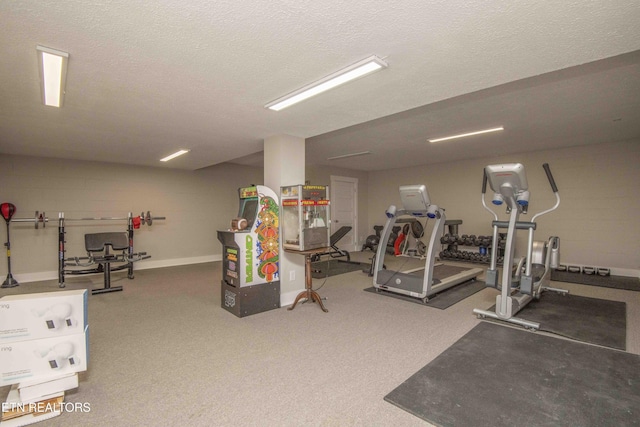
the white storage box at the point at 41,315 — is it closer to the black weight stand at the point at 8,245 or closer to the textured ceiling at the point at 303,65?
the textured ceiling at the point at 303,65

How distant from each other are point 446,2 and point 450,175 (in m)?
6.96

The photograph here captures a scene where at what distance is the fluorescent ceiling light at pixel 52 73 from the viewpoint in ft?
6.68

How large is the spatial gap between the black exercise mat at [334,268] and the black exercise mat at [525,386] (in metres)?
3.40

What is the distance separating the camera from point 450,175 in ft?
25.8

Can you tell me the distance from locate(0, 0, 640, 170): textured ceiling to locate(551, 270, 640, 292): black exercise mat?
261cm

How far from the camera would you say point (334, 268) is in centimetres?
657

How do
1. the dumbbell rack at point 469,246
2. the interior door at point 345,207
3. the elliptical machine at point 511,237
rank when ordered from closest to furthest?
the elliptical machine at point 511,237, the dumbbell rack at point 469,246, the interior door at point 345,207

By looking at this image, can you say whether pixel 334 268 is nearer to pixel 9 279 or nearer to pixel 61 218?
pixel 61 218

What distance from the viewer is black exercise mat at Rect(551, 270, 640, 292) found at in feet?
15.7

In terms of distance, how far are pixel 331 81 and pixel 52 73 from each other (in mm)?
2249

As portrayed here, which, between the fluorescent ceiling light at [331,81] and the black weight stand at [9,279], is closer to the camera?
the fluorescent ceiling light at [331,81]

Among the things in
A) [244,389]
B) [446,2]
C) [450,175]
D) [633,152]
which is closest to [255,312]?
[244,389]

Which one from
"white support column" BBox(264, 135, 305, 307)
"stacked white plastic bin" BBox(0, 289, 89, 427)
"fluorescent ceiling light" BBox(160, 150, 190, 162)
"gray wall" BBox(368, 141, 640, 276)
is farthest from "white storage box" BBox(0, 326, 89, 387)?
"gray wall" BBox(368, 141, 640, 276)

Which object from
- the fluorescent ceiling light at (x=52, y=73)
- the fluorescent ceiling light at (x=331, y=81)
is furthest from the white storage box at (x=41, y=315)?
the fluorescent ceiling light at (x=331, y=81)
